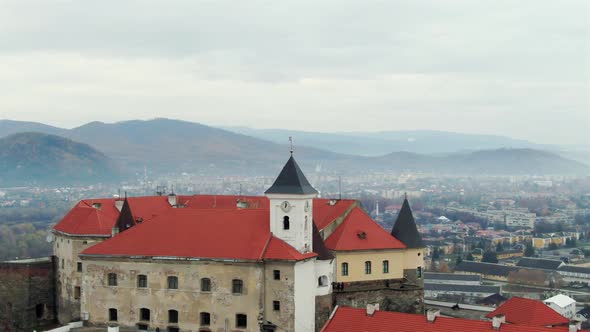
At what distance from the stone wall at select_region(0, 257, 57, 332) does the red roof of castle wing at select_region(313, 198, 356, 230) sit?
2154cm

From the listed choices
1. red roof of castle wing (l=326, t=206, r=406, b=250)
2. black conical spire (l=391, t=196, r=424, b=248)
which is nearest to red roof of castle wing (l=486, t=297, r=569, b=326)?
black conical spire (l=391, t=196, r=424, b=248)

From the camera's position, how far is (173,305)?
5178 centimetres

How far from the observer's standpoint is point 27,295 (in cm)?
6216

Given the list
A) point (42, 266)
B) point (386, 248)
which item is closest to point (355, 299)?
point (386, 248)

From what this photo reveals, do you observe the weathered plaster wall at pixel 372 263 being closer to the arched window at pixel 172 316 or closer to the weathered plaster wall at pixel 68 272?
the arched window at pixel 172 316

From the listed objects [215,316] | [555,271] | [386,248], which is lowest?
[555,271]

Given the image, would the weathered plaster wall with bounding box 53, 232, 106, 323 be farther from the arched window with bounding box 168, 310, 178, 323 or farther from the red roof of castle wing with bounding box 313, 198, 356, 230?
the red roof of castle wing with bounding box 313, 198, 356, 230

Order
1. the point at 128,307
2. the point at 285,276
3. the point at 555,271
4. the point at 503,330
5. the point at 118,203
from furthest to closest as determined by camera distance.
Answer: the point at 555,271 < the point at 118,203 < the point at 128,307 < the point at 285,276 < the point at 503,330

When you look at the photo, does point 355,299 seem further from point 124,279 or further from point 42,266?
point 42,266

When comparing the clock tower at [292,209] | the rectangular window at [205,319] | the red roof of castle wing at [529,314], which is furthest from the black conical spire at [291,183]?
the red roof of castle wing at [529,314]

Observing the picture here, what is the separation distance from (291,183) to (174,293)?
1026cm

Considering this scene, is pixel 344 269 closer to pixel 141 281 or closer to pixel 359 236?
pixel 359 236

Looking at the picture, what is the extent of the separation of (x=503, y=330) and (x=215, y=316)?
17942 mm

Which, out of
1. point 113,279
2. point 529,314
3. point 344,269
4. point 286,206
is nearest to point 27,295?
point 113,279
